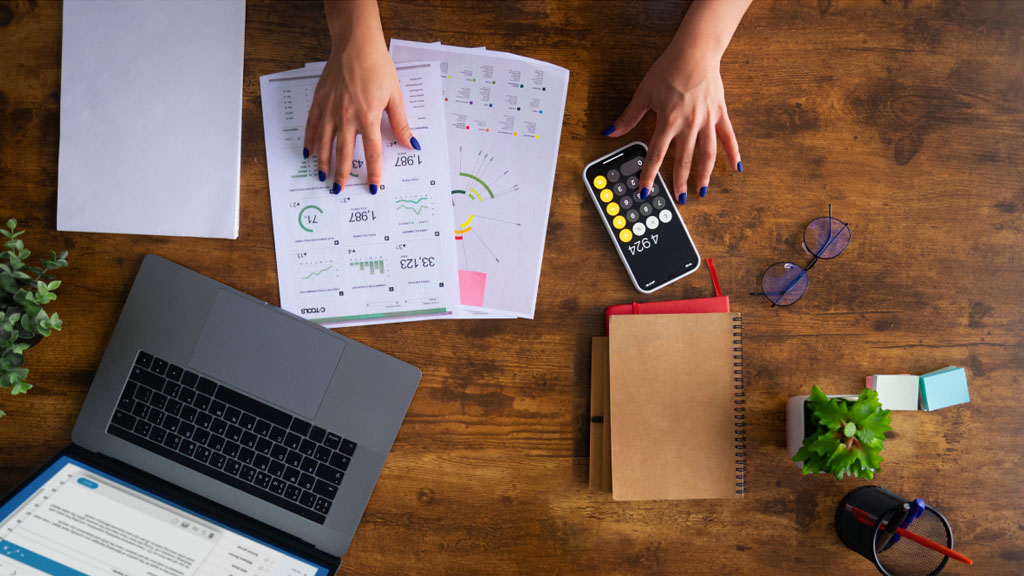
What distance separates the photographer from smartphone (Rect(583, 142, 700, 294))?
97cm

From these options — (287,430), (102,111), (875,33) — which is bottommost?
(287,430)

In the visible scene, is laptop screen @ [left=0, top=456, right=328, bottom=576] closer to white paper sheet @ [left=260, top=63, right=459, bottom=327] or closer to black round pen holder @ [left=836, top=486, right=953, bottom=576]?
white paper sheet @ [left=260, top=63, right=459, bottom=327]

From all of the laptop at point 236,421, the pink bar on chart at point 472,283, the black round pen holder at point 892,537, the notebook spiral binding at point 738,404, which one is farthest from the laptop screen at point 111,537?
the black round pen holder at point 892,537

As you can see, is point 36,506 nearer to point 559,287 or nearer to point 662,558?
point 559,287

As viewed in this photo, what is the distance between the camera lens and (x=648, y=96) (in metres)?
0.96

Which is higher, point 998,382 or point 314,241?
point 314,241

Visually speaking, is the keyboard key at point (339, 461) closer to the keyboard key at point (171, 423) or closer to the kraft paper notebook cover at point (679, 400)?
the keyboard key at point (171, 423)

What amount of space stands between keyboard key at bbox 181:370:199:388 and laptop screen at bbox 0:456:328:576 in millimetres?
160

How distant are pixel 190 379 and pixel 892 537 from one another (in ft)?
3.56

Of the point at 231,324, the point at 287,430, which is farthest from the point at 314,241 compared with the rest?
the point at 287,430

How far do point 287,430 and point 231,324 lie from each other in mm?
188

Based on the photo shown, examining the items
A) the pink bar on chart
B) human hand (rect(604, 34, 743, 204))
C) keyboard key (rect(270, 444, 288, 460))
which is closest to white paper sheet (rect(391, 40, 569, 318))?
the pink bar on chart

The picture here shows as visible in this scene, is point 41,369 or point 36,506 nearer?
point 36,506

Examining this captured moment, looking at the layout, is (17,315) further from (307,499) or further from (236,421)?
(307,499)
